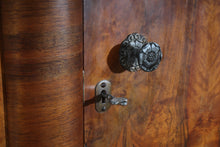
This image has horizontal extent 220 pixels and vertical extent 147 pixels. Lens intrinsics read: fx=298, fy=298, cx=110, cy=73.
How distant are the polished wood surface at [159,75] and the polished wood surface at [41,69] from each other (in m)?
0.08

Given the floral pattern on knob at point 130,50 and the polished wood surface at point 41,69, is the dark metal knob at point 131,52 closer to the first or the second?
the floral pattern on knob at point 130,50

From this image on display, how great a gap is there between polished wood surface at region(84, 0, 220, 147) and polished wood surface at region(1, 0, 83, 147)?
83 millimetres

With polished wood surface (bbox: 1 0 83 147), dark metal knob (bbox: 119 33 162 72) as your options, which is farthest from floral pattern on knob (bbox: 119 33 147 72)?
polished wood surface (bbox: 1 0 83 147)

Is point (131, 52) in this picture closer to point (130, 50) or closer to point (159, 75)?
point (130, 50)

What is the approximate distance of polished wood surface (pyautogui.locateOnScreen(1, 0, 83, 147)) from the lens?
21.5 inches

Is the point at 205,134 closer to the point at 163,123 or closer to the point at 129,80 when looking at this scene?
the point at 163,123

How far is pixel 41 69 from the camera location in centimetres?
56

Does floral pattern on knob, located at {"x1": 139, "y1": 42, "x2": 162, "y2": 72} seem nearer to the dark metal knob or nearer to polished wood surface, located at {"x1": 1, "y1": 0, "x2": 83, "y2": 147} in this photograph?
the dark metal knob

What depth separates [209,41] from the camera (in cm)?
80

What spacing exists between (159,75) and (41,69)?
1.08 ft

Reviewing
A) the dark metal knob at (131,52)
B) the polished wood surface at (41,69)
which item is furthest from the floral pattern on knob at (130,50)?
the polished wood surface at (41,69)

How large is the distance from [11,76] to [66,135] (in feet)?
0.54

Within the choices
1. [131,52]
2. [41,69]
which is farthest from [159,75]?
[41,69]

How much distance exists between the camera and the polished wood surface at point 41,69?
0.54 m
